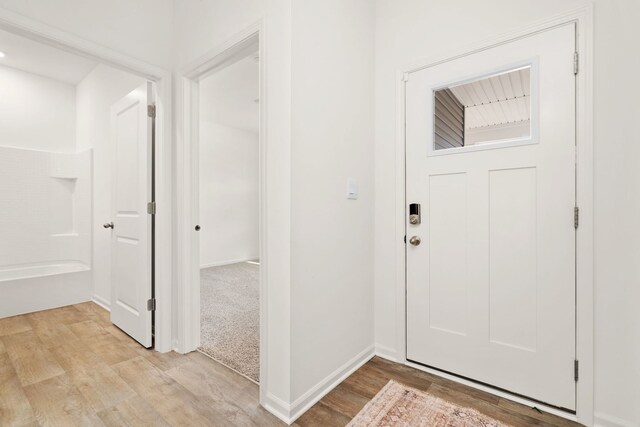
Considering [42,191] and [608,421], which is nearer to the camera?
[608,421]

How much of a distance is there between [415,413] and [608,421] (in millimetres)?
897

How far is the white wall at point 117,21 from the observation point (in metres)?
1.70

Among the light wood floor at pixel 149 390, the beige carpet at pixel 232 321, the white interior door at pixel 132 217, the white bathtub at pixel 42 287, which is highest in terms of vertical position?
the white interior door at pixel 132 217

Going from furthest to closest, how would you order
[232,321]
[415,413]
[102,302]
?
[102,302]
[232,321]
[415,413]

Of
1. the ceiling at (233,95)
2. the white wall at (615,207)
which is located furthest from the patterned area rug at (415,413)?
the ceiling at (233,95)

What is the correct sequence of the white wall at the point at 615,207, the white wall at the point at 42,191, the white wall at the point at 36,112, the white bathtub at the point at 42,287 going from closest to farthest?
the white wall at the point at 615,207 → the white bathtub at the point at 42,287 → the white wall at the point at 42,191 → the white wall at the point at 36,112

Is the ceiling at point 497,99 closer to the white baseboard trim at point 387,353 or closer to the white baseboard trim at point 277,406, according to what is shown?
the white baseboard trim at point 387,353

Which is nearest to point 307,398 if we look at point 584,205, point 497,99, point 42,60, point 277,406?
point 277,406

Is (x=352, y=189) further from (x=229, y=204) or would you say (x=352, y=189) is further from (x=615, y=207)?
(x=229, y=204)

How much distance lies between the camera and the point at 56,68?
3.59 m

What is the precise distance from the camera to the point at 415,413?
156 centimetres

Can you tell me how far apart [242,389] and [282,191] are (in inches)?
48.6

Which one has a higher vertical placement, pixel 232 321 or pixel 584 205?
pixel 584 205

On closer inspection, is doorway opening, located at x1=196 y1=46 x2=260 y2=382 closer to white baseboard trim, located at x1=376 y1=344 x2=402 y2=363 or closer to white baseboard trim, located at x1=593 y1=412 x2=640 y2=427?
white baseboard trim, located at x1=376 y1=344 x2=402 y2=363
